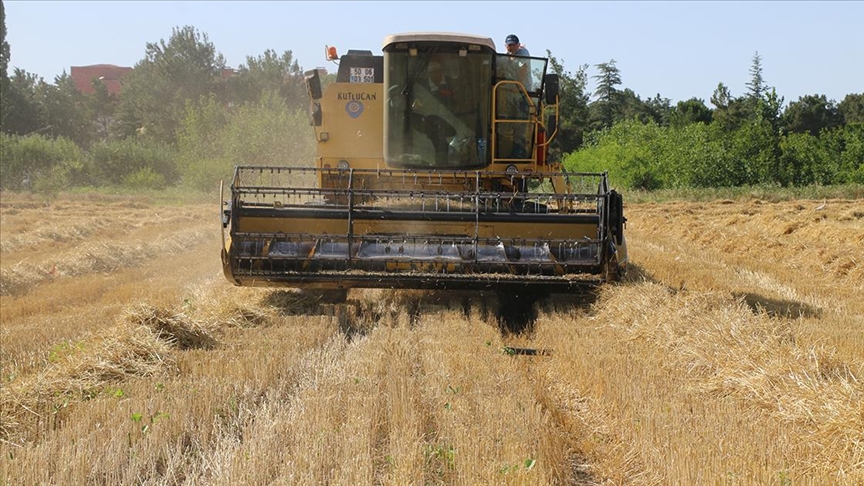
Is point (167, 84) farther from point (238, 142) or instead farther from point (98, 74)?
point (98, 74)

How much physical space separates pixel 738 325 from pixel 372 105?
5075mm

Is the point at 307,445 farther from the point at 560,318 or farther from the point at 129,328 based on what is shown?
the point at 560,318

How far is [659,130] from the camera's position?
1698 inches

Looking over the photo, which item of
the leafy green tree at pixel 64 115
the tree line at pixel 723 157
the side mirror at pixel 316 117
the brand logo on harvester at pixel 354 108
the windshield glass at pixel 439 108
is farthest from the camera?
the leafy green tree at pixel 64 115

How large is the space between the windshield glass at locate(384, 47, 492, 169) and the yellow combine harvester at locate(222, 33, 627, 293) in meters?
0.01

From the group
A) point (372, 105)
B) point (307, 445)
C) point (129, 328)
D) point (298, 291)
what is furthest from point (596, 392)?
point (372, 105)

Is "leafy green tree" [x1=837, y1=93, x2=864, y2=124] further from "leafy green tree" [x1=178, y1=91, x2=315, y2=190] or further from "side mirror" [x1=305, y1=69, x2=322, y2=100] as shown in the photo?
"side mirror" [x1=305, y1=69, x2=322, y2=100]

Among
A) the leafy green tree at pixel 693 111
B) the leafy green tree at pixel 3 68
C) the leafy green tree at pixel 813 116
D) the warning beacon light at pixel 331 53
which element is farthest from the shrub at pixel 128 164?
the leafy green tree at pixel 813 116

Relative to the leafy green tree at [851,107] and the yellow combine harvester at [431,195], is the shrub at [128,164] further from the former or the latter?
the leafy green tree at [851,107]

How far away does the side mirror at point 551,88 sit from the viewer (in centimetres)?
830

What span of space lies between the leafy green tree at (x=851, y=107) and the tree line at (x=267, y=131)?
16 centimetres

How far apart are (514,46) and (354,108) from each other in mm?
1966

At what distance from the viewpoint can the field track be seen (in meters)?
3.30

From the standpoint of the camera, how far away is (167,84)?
218 ft
